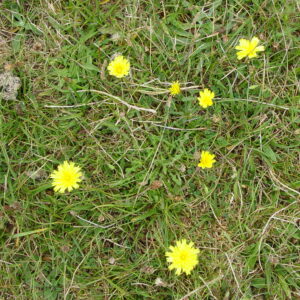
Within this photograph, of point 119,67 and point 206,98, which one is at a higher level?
point 119,67

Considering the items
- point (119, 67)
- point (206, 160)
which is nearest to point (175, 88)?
point (119, 67)

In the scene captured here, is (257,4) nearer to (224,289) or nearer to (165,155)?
(165,155)

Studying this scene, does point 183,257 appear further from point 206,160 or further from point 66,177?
point 66,177

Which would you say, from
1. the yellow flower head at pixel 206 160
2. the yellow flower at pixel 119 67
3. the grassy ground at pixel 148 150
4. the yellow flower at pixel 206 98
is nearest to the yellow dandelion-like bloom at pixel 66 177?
the grassy ground at pixel 148 150

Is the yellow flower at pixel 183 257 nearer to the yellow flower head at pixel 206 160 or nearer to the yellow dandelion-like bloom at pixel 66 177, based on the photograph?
the yellow flower head at pixel 206 160

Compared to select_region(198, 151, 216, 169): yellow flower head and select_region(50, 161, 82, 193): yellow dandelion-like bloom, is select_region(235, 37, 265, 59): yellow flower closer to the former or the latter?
select_region(198, 151, 216, 169): yellow flower head

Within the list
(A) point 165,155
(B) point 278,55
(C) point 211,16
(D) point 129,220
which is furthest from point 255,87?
(D) point 129,220
